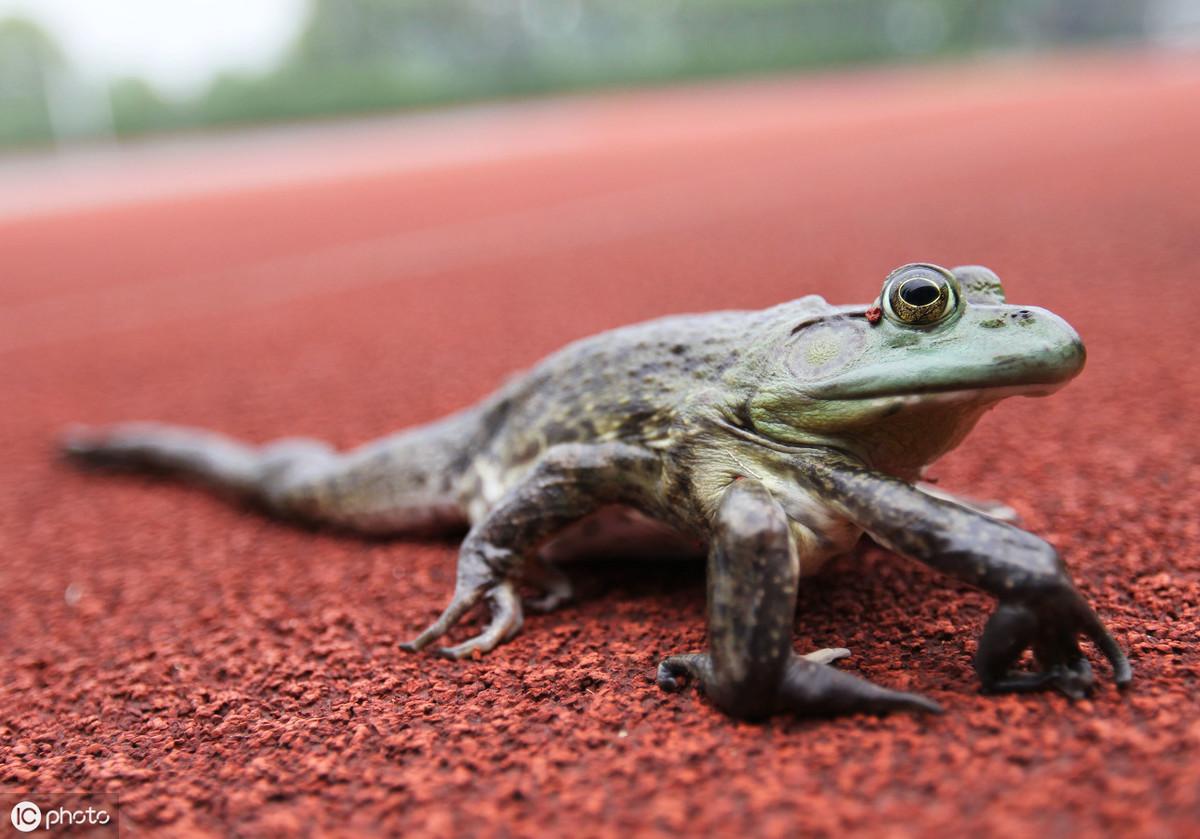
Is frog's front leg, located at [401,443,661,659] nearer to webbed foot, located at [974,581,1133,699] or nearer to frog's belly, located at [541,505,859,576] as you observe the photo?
frog's belly, located at [541,505,859,576]

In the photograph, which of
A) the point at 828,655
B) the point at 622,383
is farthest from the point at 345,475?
the point at 828,655

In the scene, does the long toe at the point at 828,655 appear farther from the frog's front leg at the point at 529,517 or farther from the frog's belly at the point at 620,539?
the frog's front leg at the point at 529,517

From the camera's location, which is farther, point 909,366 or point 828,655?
point 828,655

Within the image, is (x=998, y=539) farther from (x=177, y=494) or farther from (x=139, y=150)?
(x=139, y=150)

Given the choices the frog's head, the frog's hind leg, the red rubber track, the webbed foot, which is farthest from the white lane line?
the webbed foot

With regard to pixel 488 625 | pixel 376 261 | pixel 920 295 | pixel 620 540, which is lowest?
pixel 376 261

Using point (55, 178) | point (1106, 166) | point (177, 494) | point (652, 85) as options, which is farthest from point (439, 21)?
point (177, 494)

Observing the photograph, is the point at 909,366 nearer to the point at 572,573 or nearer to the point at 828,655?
the point at 828,655

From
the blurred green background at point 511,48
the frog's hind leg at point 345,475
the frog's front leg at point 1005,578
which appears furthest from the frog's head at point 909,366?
the blurred green background at point 511,48
